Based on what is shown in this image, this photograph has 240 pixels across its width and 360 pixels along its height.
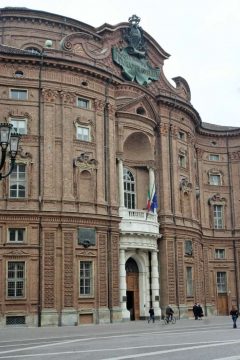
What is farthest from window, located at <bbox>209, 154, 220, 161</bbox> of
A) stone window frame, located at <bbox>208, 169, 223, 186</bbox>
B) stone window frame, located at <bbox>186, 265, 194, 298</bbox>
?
stone window frame, located at <bbox>186, 265, 194, 298</bbox>

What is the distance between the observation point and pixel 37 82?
42219mm

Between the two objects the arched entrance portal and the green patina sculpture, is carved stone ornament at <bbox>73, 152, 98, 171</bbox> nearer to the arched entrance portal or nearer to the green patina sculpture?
the arched entrance portal

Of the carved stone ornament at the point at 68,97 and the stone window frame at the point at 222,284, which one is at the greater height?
the carved stone ornament at the point at 68,97

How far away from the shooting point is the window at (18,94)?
41.8m

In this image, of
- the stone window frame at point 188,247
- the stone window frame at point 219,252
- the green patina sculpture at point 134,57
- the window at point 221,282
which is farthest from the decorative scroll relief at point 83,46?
the window at point 221,282

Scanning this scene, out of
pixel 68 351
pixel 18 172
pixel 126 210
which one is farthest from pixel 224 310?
pixel 68 351

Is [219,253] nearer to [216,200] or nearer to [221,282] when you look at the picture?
[221,282]

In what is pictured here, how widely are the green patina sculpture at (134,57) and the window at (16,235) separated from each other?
16.8 m

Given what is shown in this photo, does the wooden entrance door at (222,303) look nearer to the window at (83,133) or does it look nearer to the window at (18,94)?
the window at (83,133)

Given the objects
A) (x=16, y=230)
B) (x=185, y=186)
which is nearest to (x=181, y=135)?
(x=185, y=186)

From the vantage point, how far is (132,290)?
46.6 meters

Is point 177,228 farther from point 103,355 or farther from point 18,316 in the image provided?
point 103,355

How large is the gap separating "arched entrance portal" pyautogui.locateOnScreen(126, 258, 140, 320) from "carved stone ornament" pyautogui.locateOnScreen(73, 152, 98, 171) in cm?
894

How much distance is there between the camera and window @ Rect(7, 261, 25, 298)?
3878 cm
